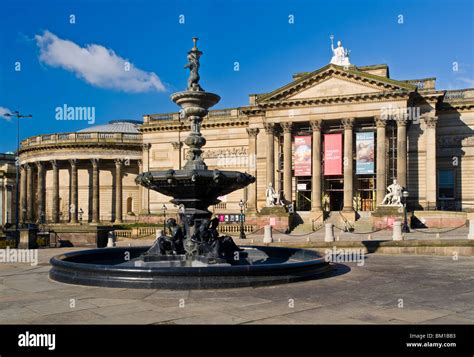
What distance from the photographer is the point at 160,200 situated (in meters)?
64.5

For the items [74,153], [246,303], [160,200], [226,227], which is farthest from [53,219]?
[246,303]

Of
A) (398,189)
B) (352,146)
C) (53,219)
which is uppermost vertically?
(352,146)

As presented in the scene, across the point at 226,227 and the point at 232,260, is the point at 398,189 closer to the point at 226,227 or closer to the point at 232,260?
the point at 226,227

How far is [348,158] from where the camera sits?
4912 centimetres

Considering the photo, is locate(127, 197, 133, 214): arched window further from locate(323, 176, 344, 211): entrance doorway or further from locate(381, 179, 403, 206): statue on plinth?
locate(381, 179, 403, 206): statue on plinth

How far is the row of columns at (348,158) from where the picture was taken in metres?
47.1

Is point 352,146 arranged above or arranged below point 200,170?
above

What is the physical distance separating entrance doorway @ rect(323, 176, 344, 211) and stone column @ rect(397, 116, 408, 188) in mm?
7892

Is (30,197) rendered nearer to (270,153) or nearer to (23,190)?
(23,190)

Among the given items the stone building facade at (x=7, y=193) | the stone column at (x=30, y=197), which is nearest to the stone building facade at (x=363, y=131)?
the stone column at (x=30, y=197)

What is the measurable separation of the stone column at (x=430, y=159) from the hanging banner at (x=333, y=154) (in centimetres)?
850

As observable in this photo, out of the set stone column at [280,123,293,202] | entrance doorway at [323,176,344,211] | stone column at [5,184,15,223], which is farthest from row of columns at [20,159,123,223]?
entrance doorway at [323,176,344,211]

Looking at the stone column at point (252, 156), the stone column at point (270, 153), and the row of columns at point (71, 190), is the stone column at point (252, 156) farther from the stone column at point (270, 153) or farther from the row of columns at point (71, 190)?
the row of columns at point (71, 190)
